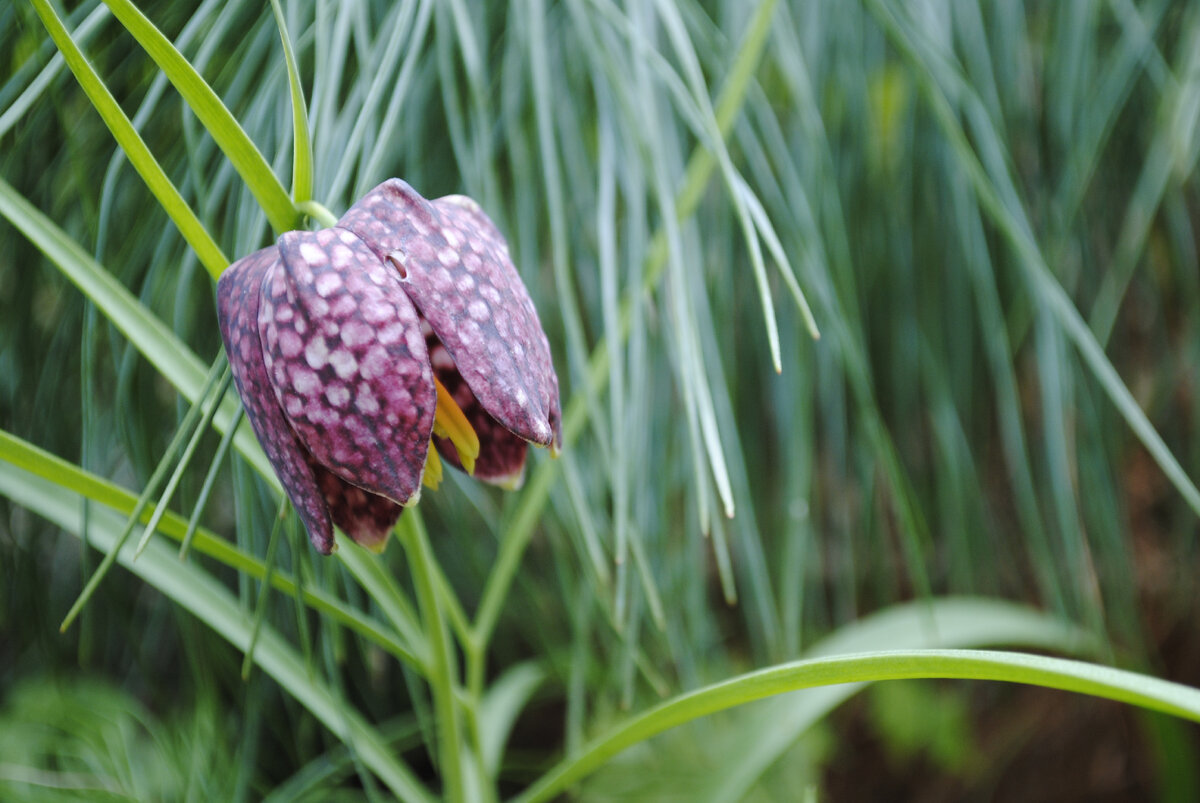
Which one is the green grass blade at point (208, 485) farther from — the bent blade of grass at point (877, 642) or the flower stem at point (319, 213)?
the bent blade of grass at point (877, 642)

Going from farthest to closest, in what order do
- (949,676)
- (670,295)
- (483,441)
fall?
1. (670,295)
2. (483,441)
3. (949,676)

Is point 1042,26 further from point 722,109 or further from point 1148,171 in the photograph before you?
point 722,109

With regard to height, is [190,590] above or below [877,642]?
above

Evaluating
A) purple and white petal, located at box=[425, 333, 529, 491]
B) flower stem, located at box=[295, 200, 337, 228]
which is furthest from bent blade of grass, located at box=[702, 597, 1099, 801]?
flower stem, located at box=[295, 200, 337, 228]

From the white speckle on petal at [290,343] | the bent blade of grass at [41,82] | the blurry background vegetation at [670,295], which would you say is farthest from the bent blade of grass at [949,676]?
the bent blade of grass at [41,82]

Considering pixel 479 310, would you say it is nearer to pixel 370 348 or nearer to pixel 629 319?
pixel 370 348

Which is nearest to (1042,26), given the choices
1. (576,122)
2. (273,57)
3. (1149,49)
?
(1149,49)

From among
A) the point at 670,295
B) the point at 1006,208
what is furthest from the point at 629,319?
the point at 1006,208
